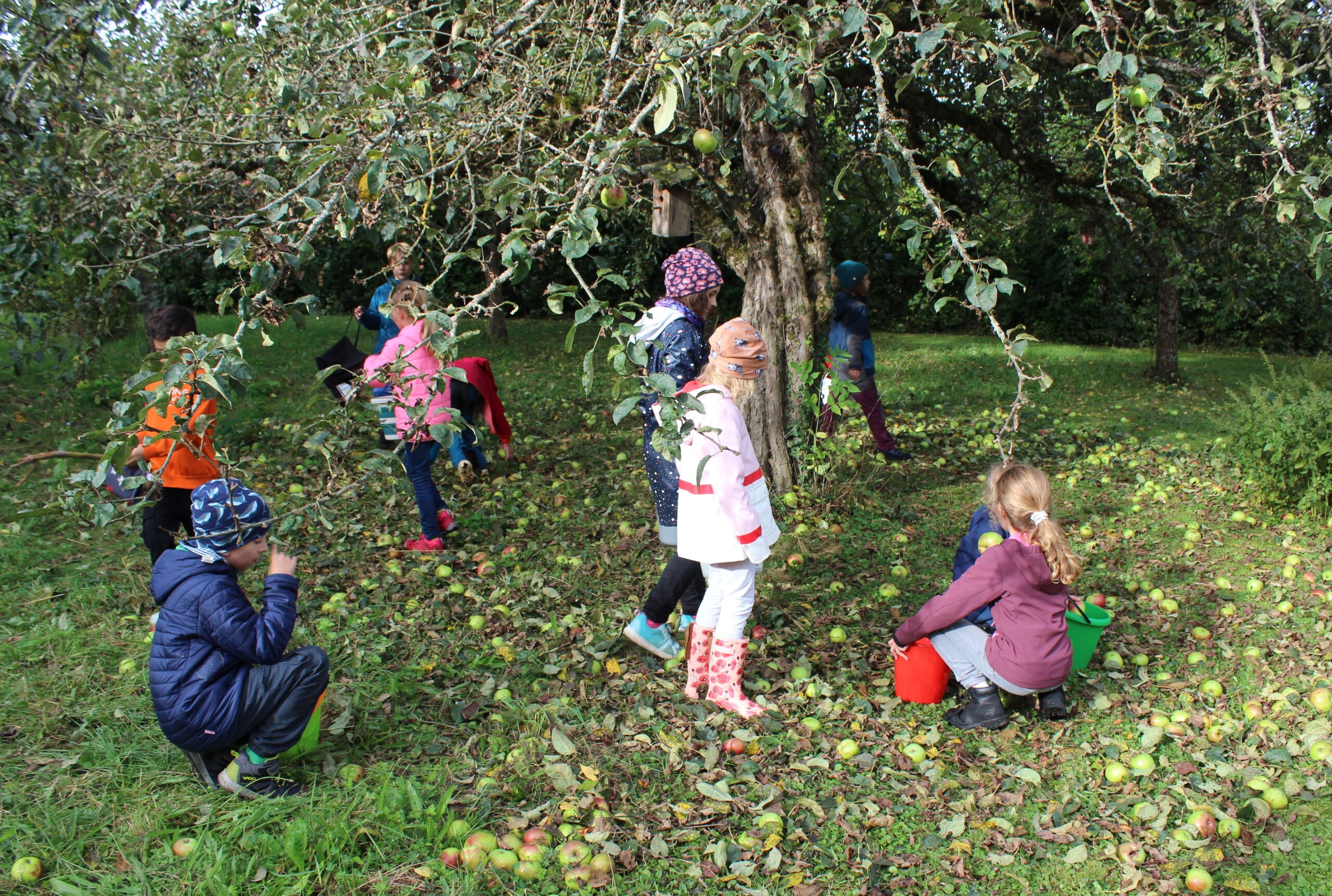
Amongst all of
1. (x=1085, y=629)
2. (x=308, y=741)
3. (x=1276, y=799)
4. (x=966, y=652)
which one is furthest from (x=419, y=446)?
(x=1276, y=799)

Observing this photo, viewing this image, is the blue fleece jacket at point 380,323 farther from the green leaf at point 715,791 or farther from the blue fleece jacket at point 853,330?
the green leaf at point 715,791

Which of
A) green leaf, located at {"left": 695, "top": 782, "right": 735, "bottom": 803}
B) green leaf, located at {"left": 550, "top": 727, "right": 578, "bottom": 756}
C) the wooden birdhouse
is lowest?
green leaf, located at {"left": 695, "top": 782, "right": 735, "bottom": 803}

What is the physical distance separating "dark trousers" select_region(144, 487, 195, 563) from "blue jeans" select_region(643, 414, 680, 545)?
2107 millimetres

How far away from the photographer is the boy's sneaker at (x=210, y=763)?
278 cm

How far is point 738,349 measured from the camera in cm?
319

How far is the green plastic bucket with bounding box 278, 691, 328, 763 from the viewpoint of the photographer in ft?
9.41

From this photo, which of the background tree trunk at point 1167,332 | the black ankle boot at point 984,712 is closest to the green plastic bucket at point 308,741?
the black ankle boot at point 984,712

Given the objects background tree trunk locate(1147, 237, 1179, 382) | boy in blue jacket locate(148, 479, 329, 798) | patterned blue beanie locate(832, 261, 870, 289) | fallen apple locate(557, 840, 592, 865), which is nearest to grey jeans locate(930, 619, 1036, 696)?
fallen apple locate(557, 840, 592, 865)

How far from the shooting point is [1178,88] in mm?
5383

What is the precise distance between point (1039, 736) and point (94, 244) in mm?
4694

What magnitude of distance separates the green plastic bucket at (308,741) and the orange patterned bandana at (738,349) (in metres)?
1.84

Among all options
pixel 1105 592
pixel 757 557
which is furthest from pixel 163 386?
pixel 1105 592

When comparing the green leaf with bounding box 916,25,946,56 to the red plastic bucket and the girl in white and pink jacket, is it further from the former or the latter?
the red plastic bucket

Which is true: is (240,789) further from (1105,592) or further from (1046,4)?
(1046,4)
